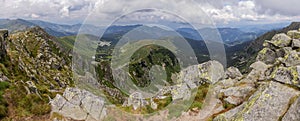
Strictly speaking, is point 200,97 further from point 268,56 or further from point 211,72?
point 268,56

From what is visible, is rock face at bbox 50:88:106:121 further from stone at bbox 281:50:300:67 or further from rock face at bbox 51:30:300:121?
stone at bbox 281:50:300:67

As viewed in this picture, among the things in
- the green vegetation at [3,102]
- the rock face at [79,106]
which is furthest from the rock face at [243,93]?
the green vegetation at [3,102]

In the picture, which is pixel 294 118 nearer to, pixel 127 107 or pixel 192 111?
pixel 192 111

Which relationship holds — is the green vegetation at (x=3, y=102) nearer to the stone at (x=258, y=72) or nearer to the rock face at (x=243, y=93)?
the rock face at (x=243, y=93)

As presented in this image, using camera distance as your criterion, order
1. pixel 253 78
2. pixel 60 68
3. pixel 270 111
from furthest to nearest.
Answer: pixel 60 68
pixel 253 78
pixel 270 111

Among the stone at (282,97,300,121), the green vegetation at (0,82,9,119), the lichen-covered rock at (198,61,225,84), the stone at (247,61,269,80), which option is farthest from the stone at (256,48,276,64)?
the green vegetation at (0,82,9,119)

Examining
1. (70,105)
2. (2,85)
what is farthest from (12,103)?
(70,105)

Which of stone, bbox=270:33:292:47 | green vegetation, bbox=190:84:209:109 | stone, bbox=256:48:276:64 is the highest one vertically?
stone, bbox=270:33:292:47
